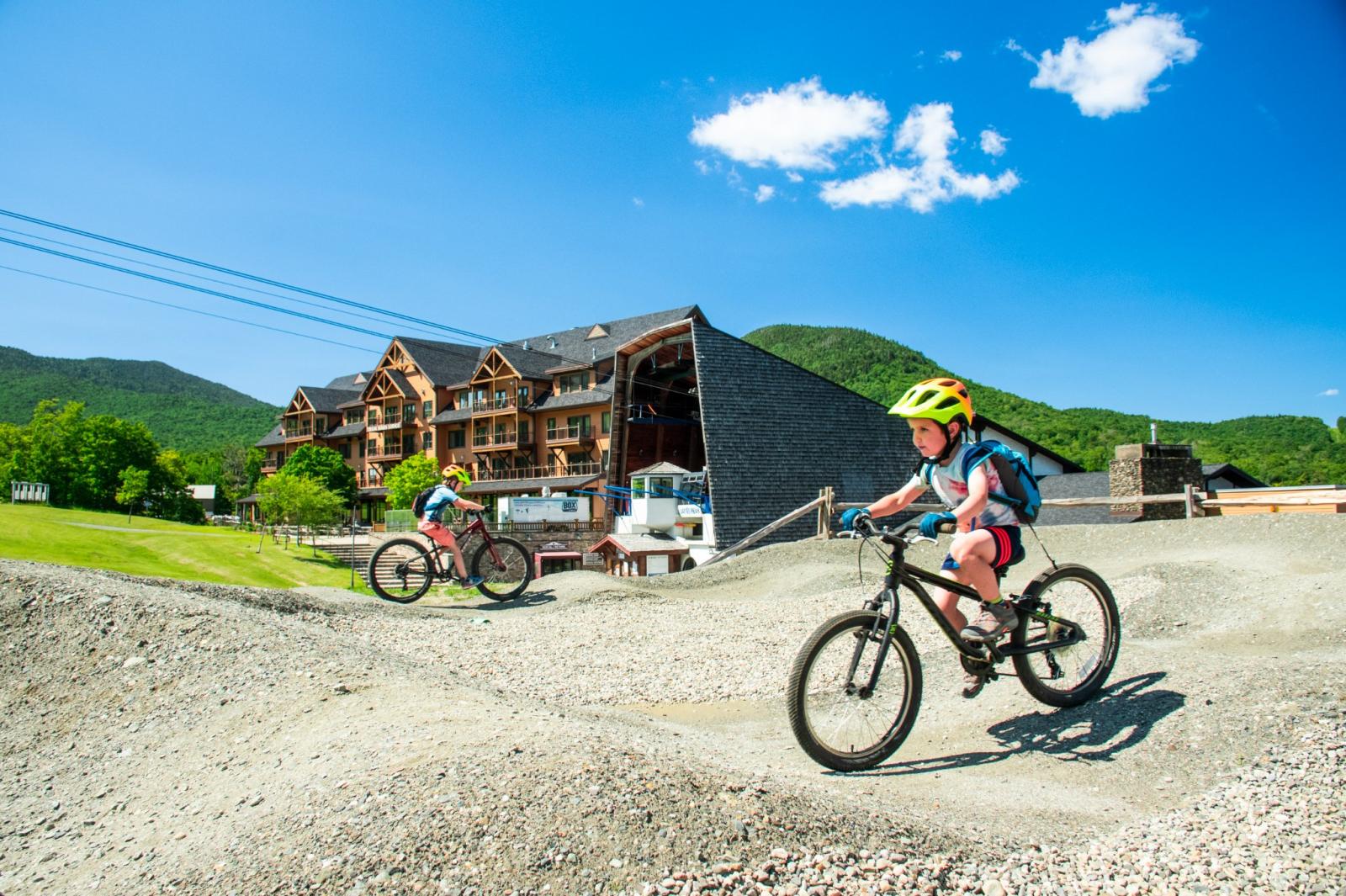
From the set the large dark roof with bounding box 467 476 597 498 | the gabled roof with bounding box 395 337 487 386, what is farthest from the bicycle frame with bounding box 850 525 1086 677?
the gabled roof with bounding box 395 337 487 386

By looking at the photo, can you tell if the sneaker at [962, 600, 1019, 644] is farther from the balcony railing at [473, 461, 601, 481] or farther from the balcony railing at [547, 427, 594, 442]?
the balcony railing at [547, 427, 594, 442]

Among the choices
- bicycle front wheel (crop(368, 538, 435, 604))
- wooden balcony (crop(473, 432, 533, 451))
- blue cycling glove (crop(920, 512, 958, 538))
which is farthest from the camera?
wooden balcony (crop(473, 432, 533, 451))

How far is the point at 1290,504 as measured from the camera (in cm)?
1587

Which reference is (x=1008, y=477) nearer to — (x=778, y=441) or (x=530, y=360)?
(x=778, y=441)

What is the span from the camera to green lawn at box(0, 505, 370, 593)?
22312mm

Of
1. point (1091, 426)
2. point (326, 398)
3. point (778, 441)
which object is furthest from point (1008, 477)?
point (326, 398)

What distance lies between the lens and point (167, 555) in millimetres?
29141

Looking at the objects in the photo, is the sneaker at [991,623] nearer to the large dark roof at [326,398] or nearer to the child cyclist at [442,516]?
the child cyclist at [442,516]

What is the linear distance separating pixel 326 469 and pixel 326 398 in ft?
43.8

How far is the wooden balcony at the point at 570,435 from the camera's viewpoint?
2106 inches

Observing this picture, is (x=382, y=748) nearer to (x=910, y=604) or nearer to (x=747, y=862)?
(x=747, y=862)

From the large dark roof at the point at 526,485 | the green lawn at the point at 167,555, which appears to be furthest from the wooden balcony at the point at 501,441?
the green lawn at the point at 167,555

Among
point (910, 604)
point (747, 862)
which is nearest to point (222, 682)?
point (747, 862)

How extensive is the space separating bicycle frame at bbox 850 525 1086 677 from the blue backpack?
56 cm
